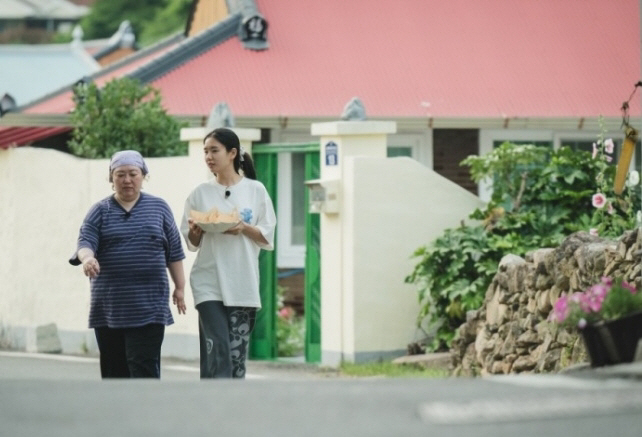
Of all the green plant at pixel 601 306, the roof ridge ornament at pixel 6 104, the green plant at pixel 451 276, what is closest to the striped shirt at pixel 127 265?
the green plant at pixel 601 306

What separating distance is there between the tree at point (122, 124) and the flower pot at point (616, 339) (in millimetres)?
9887

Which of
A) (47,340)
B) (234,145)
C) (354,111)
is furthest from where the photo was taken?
(47,340)

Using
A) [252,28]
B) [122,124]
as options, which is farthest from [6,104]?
[122,124]

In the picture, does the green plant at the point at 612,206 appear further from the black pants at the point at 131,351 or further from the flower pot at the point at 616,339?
the flower pot at the point at 616,339

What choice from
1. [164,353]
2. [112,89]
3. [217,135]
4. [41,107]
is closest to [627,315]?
[217,135]

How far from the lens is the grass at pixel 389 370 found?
13.5 meters

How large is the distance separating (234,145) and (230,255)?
0.61 meters

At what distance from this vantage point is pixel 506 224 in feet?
47.4

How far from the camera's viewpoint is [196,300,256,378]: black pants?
962 centimetres

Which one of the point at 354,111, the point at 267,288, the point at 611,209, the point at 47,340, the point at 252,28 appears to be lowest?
the point at 47,340

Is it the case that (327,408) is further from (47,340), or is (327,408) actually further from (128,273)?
(47,340)

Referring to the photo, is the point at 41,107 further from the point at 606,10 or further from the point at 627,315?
the point at 627,315

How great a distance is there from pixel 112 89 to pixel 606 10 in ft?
26.9

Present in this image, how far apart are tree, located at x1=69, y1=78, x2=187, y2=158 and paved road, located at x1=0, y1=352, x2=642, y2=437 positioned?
35.7 ft
